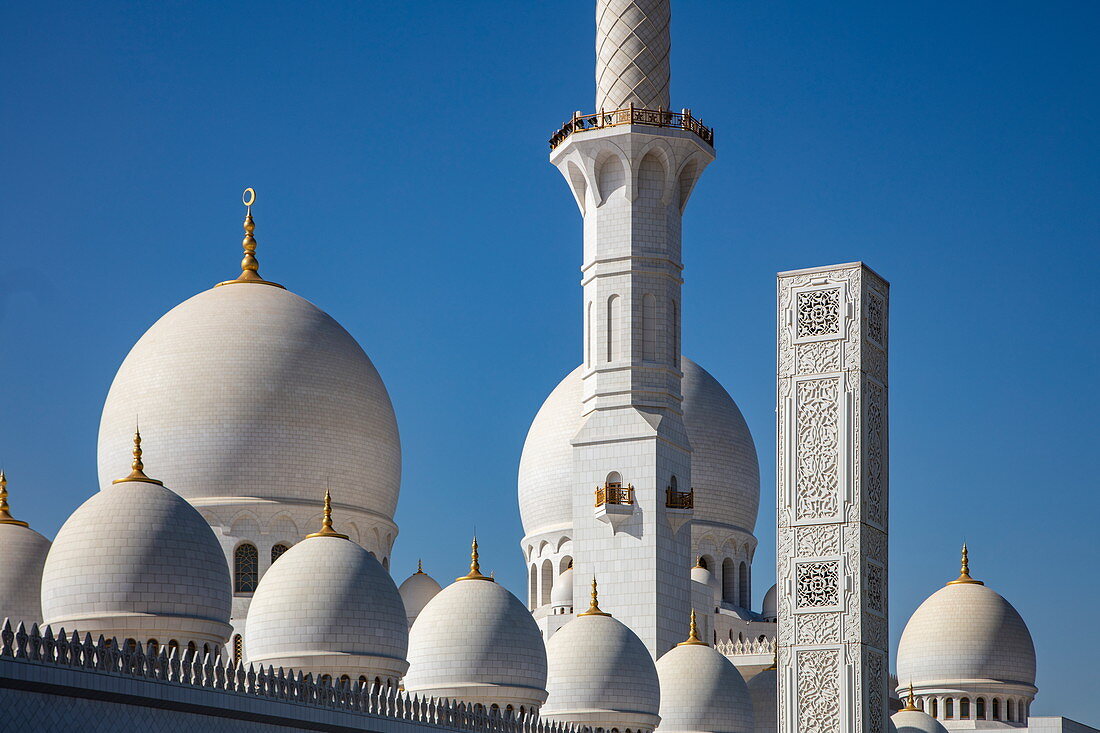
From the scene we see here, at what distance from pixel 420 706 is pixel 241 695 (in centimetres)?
467

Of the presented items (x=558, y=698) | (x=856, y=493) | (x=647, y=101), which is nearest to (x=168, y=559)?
(x=558, y=698)

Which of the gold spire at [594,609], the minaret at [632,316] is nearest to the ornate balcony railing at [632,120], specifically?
the minaret at [632,316]

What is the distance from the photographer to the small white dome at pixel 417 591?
40.3 metres

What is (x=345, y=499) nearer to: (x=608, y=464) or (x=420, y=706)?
(x=608, y=464)

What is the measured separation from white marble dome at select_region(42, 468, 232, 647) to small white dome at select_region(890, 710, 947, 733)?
49.1ft

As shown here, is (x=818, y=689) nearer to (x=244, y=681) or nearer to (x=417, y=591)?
(x=244, y=681)

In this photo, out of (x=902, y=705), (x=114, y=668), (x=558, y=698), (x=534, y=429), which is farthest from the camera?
(x=534, y=429)

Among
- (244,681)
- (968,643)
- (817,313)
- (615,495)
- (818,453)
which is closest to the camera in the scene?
(818,453)

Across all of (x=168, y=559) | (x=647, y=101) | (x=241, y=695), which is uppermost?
(x=647, y=101)

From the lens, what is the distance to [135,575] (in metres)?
29.0

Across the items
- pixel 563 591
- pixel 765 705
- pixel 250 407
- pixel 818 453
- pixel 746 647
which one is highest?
pixel 250 407

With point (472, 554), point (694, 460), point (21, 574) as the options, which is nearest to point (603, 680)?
point (472, 554)

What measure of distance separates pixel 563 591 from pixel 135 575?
1539 cm

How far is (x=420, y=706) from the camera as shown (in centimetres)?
3055
